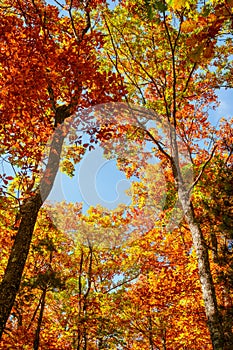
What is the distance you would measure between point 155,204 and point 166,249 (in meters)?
2.52

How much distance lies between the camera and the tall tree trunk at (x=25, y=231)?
19.0 ft

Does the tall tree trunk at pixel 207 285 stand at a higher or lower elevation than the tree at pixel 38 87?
lower

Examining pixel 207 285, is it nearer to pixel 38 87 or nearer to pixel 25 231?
pixel 25 231

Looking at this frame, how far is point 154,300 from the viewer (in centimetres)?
1275

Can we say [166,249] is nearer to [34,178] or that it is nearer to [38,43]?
[34,178]

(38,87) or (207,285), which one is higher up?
(38,87)

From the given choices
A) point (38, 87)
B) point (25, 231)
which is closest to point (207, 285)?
point (25, 231)

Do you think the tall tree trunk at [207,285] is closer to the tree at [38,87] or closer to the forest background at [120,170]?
the forest background at [120,170]

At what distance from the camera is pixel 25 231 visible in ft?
22.3

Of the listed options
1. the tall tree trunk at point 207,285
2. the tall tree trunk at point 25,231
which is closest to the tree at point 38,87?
the tall tree trunk at point 25,231

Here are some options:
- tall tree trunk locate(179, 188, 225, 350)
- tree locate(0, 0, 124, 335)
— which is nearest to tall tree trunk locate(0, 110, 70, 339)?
tree locate(0, 0, 124, 335)

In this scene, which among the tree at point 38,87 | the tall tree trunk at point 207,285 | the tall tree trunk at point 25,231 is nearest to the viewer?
the tall tree trunk at point 25,231

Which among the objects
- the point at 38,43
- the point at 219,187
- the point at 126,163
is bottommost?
the point at 219,187

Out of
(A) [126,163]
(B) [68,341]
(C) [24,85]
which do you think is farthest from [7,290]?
(A) [126,163]
